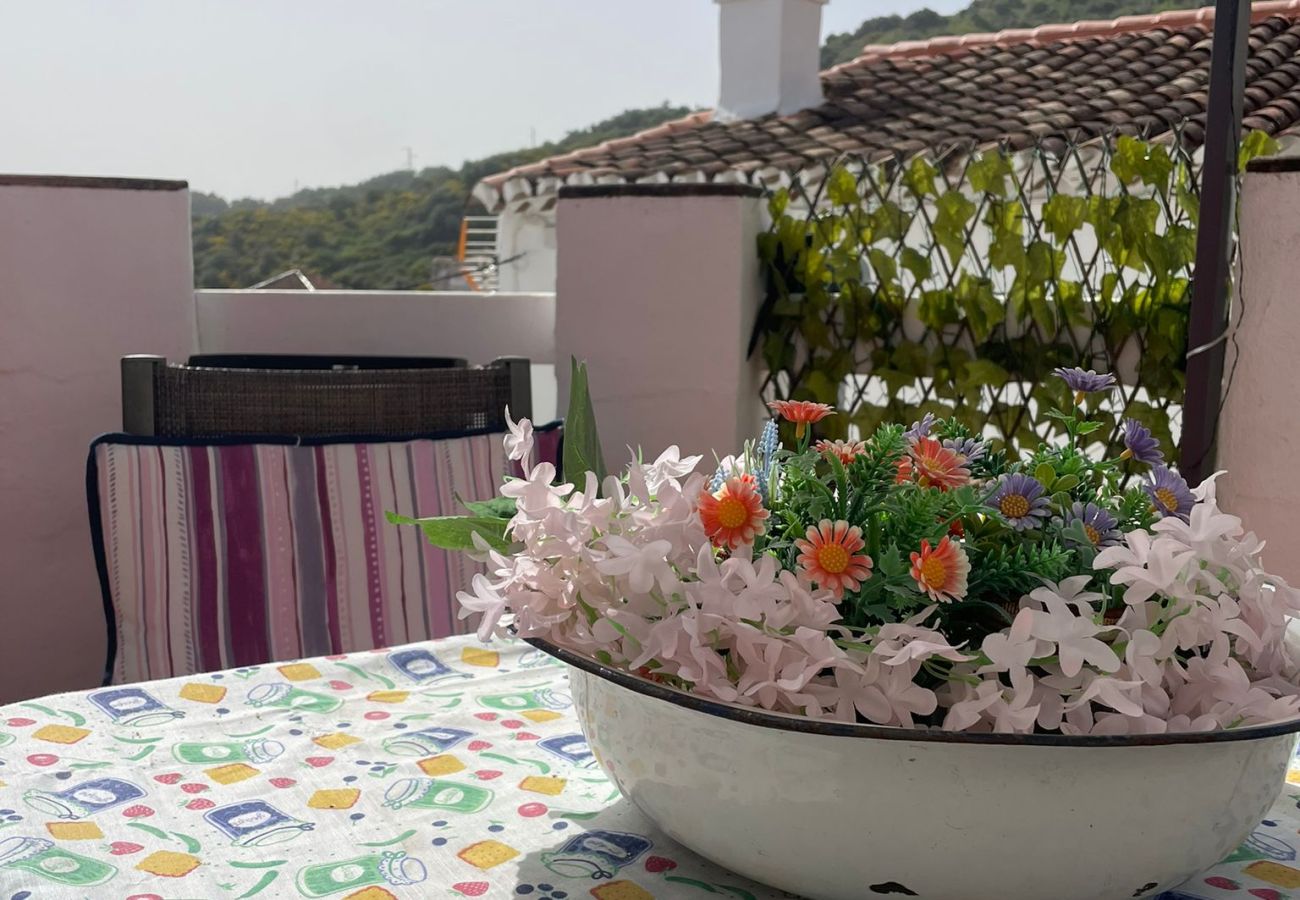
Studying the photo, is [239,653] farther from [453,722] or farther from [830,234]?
[830,234]

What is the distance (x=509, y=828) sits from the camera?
73 centimetres

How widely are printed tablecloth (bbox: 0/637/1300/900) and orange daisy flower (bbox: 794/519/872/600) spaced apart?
206 millimetres

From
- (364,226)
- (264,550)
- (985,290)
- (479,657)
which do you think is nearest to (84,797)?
(479,657)

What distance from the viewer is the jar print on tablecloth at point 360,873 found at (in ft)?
2.13

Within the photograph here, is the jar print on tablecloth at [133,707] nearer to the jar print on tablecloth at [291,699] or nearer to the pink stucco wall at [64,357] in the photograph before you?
the jar print on tablecloth at [291,699]

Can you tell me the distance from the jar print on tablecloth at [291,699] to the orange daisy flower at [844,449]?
0.49m

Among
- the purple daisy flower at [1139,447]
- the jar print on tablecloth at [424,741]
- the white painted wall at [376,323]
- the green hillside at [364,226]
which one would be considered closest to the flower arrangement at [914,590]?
the purple daisy flower at [1139,447]

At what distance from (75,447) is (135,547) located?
37.4 inches

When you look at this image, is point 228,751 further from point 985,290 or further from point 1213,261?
point 985,290

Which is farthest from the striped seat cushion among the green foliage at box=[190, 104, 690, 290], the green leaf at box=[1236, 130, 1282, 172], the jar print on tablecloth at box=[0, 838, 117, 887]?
the green foliage at box=[190, 104, 690, 290]

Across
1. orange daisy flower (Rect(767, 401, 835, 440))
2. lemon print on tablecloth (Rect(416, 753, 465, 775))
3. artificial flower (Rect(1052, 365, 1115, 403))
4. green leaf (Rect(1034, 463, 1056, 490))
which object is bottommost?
lemon print on tablecloth (Rect(416, 753, 465, 775))

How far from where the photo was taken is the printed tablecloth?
26.0 inches

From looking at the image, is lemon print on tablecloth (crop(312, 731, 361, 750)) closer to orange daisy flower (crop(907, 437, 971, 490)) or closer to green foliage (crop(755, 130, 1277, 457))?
orange daisy flower (crop(907, 437, 971, 490))

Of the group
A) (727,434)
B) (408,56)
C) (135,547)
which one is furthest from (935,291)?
(408,56)
